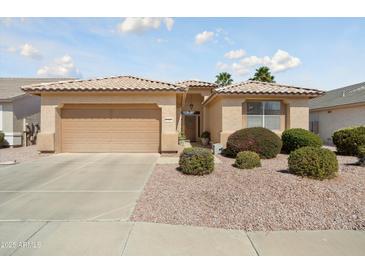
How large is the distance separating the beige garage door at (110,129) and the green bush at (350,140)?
9.12m

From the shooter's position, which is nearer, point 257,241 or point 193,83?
point 257,241

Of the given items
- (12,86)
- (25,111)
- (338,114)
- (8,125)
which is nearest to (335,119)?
(338,114)

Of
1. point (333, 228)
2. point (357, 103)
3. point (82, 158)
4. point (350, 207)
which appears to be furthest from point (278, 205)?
point (357, 103)

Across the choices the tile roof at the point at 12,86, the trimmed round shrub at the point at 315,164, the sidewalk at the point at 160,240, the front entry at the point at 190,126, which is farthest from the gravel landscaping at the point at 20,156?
the front entry at the point at 190,126

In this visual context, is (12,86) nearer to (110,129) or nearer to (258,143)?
(110,129)

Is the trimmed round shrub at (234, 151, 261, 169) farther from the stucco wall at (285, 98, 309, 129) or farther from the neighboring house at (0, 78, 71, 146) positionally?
the neighboring house at (0, 78, 71, 146)

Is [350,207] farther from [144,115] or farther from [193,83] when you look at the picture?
[193,83]

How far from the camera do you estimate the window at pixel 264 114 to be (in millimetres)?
14375

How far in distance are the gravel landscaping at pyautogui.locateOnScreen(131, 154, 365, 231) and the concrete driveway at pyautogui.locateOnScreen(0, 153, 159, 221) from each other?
0.58m

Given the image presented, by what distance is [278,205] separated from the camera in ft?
16.8

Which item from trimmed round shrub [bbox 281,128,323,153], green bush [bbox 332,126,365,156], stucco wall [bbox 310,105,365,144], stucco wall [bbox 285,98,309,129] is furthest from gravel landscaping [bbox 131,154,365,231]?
stucco wall [bbox 310,105,365,144]

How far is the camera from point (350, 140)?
471 inches

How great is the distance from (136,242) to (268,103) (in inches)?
494

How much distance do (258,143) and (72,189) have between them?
7.74m
